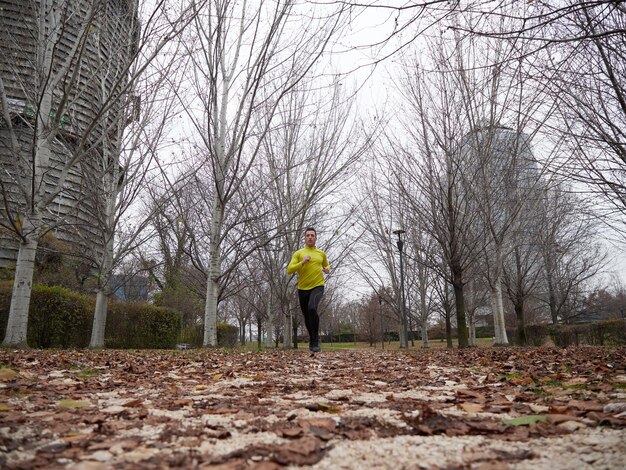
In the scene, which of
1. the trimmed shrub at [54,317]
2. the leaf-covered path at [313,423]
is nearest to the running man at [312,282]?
the leaf-covered path at [313,423]

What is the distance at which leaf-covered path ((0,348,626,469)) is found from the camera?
1344 mm

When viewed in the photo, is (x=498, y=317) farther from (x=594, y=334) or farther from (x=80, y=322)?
(x=80, y=322)

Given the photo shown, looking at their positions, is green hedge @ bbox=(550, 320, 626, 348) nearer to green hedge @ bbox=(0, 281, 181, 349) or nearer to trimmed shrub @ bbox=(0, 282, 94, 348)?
green hedge @ bbox=(0, 281, 181, 349)

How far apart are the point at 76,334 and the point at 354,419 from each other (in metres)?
11.2

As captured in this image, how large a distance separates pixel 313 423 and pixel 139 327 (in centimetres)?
1290

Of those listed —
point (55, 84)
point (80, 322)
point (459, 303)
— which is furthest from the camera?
point (80, 322)

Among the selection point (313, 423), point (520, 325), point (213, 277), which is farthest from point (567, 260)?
point (313, 423)

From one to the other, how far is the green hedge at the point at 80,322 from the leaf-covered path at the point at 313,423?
7.74 metres

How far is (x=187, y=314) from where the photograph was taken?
21.6 metres

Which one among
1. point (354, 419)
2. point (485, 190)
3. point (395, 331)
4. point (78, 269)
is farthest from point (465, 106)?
point (395, 331)

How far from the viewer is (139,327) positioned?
13.1 m

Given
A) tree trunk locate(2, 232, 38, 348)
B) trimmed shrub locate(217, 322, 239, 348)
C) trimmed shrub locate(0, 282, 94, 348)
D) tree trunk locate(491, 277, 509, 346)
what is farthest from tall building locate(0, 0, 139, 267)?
trimmed shrub locate(217, 322, 239, 348)

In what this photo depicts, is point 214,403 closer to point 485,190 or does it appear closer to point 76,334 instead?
point 485,190

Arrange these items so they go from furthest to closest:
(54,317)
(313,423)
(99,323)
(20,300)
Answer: (54,317)
(99,323)
(20,300)
(313,423)
